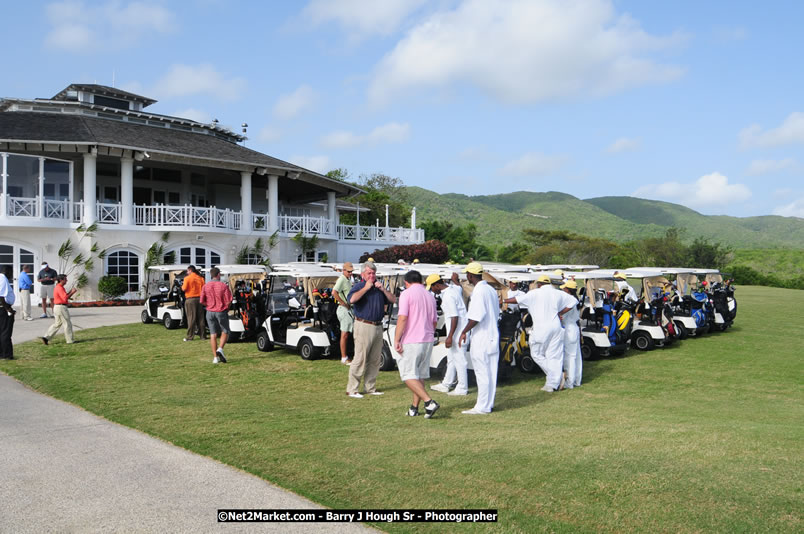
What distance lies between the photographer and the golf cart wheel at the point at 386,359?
1053 centimetres

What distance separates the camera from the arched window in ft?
81.2

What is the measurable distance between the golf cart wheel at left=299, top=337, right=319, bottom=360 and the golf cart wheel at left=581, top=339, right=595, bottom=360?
5.05 metres

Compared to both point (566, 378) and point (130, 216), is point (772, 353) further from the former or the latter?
point (130, 216)

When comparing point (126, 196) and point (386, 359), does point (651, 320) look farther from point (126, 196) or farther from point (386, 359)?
point (126, 196)

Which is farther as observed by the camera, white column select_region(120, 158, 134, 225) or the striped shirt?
white column select_region(120, 158, 134, 225)

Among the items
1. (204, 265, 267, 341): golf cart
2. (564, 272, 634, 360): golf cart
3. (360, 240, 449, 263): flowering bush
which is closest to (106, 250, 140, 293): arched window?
(360, 240, 449, 263): flowering bush

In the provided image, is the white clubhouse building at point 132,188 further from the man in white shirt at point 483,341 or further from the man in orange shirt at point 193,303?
the man in white shirt at point 483,341

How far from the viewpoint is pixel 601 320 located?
12.4 m

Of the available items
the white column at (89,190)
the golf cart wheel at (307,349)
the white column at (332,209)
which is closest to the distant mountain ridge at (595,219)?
the white column at (332,209)

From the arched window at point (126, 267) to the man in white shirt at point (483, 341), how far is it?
20514mm

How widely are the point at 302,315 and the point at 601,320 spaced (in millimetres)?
5855

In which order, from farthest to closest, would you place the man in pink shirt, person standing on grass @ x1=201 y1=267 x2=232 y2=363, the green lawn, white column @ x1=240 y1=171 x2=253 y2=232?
white column @ x1=240 y1=171 x2=253 y2=232 → person standing on grass @ x1=201 y1=267 x2=232 y2=363 → the man in pink shirt → the green lawn

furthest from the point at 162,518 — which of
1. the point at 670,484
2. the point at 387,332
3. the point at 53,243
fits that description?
the point at 53,243

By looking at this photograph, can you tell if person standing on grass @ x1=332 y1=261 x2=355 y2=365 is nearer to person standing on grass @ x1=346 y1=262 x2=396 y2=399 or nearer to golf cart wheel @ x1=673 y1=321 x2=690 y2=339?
person standing on grass @ x1=346 y1=262 x2=396 y2=399
